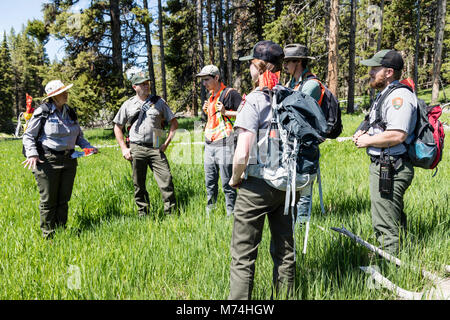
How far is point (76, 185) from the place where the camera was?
647 cm

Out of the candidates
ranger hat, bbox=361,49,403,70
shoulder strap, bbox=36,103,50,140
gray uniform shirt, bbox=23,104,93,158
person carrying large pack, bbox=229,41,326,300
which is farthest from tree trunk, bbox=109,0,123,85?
person carrying large pack, bbox=229,41,326,300

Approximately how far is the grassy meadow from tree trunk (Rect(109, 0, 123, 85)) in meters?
11.8

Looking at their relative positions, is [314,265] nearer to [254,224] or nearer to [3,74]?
[254,224]

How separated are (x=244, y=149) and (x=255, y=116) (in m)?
0.24

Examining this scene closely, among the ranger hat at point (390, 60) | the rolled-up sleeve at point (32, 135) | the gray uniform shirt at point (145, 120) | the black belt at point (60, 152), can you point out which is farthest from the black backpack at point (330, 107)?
the rolled-up sleeve at point (32, 135)

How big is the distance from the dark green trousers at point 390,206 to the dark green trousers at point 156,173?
2898 mm

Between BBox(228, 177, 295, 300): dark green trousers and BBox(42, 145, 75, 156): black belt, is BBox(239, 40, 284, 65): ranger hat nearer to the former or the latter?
BBox(228, 177, 295, 300): dark green trousers

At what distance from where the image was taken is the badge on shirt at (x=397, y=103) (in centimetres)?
263

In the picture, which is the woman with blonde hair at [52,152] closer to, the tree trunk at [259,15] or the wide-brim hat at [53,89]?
the wide-brim hat at [53,89]

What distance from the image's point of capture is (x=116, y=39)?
16.3 m

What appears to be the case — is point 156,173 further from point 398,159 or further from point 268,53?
point 398,159

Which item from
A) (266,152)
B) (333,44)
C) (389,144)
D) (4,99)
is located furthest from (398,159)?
(4,99)

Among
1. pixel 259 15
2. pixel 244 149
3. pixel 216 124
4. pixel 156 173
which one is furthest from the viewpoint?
pixel 259 15

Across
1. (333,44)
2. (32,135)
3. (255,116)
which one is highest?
(333,44)
